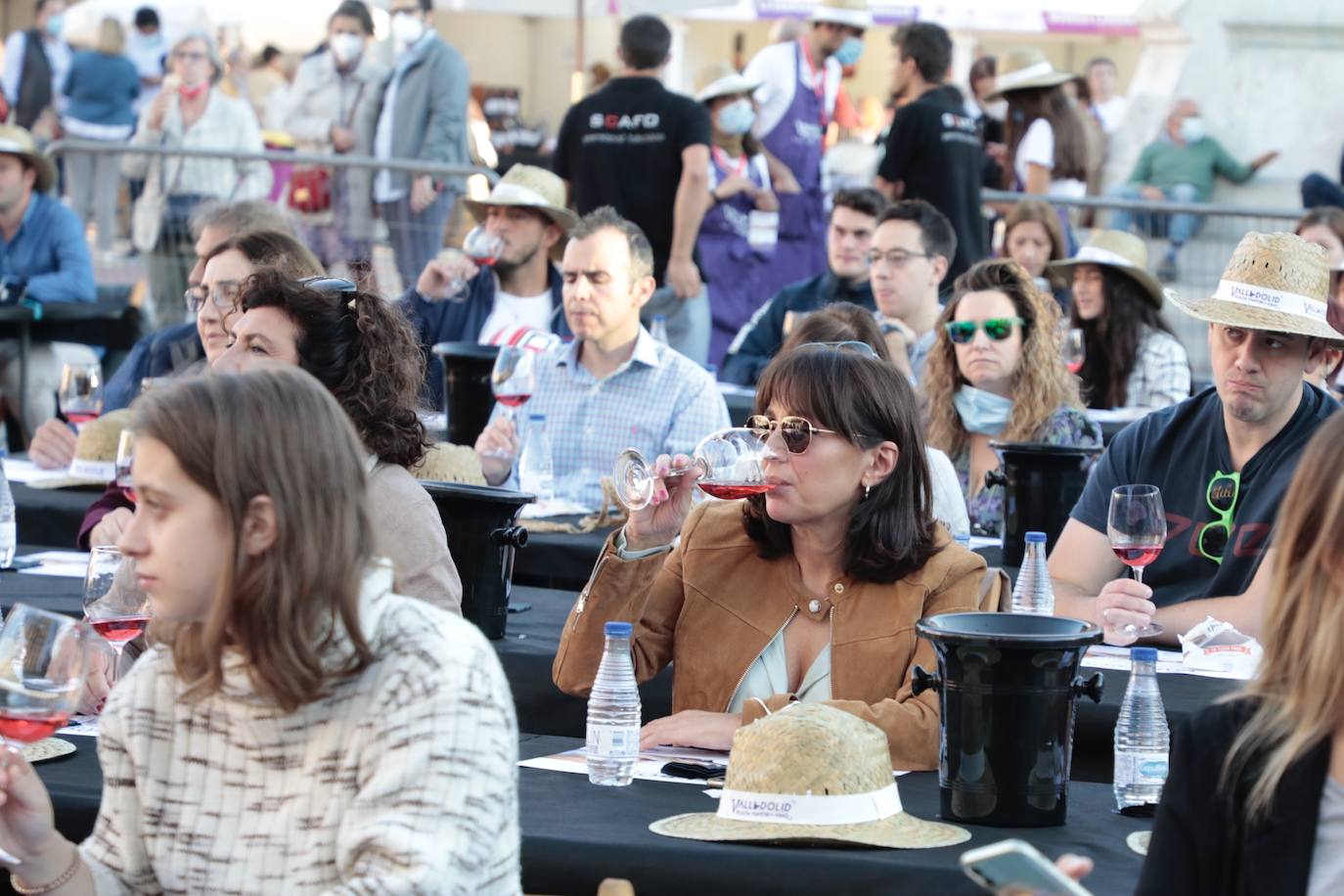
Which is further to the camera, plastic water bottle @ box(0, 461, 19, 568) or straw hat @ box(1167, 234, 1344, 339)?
plastic water bottle @ box(0, 461, 19, 568)

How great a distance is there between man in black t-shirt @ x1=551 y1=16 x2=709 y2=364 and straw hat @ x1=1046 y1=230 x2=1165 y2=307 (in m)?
2.12

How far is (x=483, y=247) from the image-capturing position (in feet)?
28.1

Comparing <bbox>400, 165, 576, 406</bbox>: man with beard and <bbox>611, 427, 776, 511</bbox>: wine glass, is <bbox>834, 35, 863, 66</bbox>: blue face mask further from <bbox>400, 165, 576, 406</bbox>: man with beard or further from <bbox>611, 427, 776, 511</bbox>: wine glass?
<bbox>611, 427, 776, 511</bbox>: wine glass

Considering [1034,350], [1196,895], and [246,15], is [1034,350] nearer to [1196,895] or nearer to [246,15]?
[1196,895]

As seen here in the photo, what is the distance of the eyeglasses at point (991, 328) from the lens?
6.68 metres

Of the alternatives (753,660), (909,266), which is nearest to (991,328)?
(909,266)

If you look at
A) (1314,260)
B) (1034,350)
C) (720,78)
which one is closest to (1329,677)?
(1314,260)

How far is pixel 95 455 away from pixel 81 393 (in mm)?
513

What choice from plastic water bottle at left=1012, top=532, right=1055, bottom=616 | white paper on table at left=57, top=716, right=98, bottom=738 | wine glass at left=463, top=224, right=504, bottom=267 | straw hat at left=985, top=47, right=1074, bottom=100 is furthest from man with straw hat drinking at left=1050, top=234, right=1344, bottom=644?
straw hat at left=985, top=47, right=1074, bottom=100

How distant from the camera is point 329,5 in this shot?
57.8 feet

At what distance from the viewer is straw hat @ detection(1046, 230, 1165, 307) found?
8.58 meters

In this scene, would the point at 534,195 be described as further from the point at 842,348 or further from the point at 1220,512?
the point at 842,348

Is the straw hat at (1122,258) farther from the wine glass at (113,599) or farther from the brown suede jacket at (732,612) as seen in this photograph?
the wine glass at (113,599)

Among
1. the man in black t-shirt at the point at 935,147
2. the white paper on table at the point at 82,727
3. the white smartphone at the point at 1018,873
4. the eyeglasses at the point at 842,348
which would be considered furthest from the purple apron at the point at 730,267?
the white smartphone at the point at 1018,873
